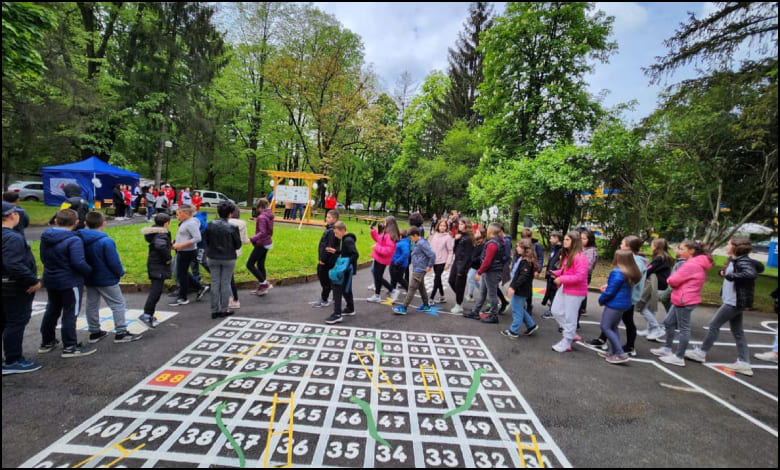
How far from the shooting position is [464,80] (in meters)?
31.8

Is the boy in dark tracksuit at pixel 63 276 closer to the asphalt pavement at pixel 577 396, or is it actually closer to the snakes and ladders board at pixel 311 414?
the asphalt pavement at pixel 577 396

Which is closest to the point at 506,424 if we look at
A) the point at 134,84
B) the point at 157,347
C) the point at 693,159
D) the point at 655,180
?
the point at 157,347

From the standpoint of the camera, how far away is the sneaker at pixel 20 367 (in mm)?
3439

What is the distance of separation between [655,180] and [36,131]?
2953cm

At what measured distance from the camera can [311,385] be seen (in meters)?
3.62

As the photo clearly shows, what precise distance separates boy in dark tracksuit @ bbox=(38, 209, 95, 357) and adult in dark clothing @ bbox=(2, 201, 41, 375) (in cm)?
21

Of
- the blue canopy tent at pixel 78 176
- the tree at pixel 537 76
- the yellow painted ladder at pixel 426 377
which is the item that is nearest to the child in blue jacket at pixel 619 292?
the yellow painted ladder at pixel 426 377

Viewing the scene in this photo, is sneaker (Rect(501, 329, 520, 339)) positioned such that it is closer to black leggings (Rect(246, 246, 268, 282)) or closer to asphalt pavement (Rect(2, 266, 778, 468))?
asphalt pavement (Rect(2, 266, 778, 468))

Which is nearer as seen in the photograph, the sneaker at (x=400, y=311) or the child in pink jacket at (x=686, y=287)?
the child in pink jacket at (x=686, y=287)

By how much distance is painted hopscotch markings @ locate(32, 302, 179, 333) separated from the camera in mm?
4824

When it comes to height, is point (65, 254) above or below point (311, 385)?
above

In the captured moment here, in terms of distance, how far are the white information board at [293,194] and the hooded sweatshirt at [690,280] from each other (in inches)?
667

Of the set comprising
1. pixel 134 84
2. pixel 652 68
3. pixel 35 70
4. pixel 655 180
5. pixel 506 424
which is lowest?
pixel 506 424

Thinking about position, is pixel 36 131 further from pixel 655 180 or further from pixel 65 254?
pixel 655 180
